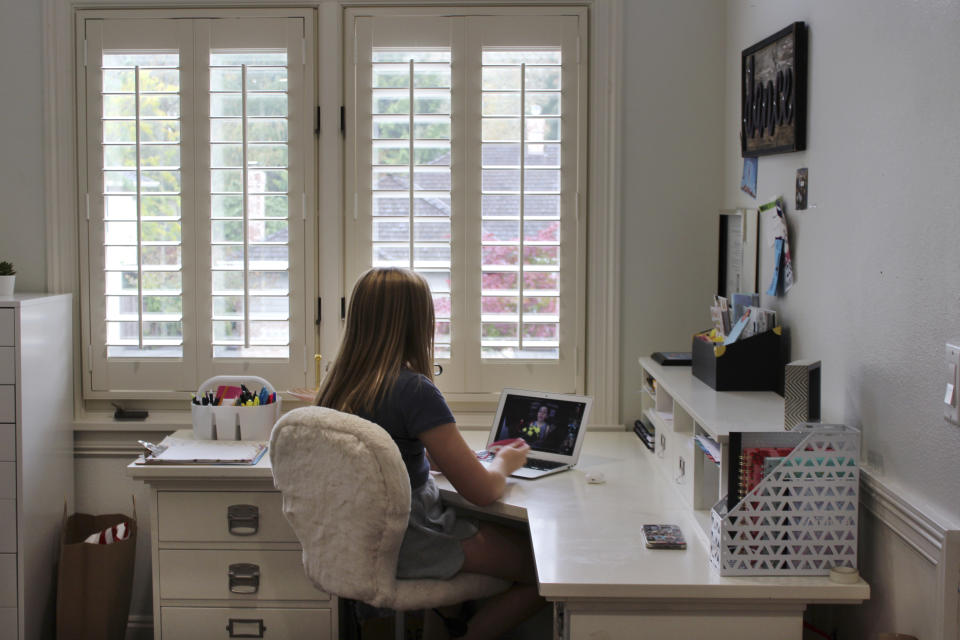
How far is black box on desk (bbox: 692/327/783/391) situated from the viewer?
2191 millimetres

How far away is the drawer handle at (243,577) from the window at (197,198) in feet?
2.04

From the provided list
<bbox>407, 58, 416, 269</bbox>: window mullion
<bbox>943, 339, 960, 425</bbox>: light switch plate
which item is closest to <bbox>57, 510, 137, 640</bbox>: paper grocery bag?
<bbox>407, 58, 416, 269</bbox>: window mullion

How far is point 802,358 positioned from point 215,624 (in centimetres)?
167

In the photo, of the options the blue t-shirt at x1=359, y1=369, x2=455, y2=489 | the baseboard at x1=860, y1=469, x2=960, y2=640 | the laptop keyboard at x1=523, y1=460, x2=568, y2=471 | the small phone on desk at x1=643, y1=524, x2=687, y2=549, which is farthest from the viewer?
the laptop keyboard at x1=523, y1=460, x2=568, y2=471

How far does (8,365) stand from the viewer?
2.53 metres

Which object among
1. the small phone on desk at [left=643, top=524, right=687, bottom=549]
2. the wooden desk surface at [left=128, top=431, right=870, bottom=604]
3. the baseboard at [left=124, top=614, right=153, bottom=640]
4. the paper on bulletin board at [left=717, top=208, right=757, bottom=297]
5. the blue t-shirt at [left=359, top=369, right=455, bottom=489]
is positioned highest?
the paper on bulletin board at [left=717, top=208, right=757, bottom=297]

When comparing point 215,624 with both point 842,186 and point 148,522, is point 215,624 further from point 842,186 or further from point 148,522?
point 842,186

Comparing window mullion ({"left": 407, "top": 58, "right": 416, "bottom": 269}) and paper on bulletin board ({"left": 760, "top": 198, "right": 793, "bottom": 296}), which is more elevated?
window mullion ({"left": 407, "top": 58, "right": 416, "bottom": 269})

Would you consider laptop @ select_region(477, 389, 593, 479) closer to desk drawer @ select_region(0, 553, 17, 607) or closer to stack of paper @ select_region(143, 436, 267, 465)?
stack of paper @ select_region(143, 436, 267, 465)

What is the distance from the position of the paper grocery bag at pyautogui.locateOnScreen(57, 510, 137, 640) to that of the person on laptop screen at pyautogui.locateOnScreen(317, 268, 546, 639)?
1057mm

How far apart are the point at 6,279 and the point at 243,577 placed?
3.60 ft

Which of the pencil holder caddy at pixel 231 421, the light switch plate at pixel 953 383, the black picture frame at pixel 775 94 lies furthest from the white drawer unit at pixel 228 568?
the light switch plate at pixel 953 383

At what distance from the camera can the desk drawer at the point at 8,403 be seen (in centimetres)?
254

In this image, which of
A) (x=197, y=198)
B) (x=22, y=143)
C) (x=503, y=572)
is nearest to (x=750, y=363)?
(x=503, y=572)
